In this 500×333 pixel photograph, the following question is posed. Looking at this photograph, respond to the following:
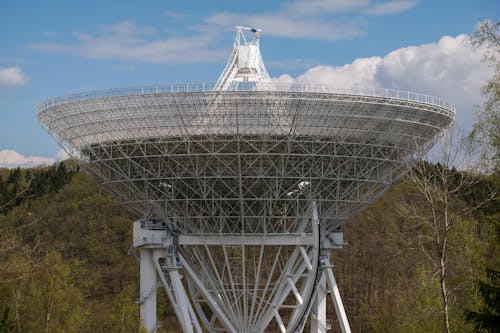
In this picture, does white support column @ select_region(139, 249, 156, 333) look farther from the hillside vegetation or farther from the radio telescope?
the hillside vegetation

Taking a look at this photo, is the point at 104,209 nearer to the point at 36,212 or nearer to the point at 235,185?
the point at 36,212

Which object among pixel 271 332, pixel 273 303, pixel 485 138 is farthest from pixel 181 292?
pixel 271 332

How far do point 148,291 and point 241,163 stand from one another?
9.03 metres

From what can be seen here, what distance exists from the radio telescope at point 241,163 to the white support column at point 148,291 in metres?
0.06

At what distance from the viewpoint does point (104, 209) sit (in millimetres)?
101750

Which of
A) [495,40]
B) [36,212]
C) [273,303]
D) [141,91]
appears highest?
[36,212]

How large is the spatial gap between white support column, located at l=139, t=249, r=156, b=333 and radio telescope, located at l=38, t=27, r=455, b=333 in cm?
6

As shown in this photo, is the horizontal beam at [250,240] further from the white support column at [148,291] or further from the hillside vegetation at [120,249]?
the hillside vegetation at [120,249]

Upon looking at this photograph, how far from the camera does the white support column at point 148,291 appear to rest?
44.8 m

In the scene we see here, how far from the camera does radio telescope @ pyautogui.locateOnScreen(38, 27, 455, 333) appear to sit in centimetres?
3847

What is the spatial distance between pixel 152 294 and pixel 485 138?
77.9 ft

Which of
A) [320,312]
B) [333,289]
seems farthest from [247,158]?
[320,312]

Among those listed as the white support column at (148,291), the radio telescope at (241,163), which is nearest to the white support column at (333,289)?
the radio telescope at (241,163)

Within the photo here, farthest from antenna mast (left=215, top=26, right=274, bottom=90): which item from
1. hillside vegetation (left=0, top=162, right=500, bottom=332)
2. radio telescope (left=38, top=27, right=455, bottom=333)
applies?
hillside vegetation (left=0, top=162, right=500, bottom=332)
